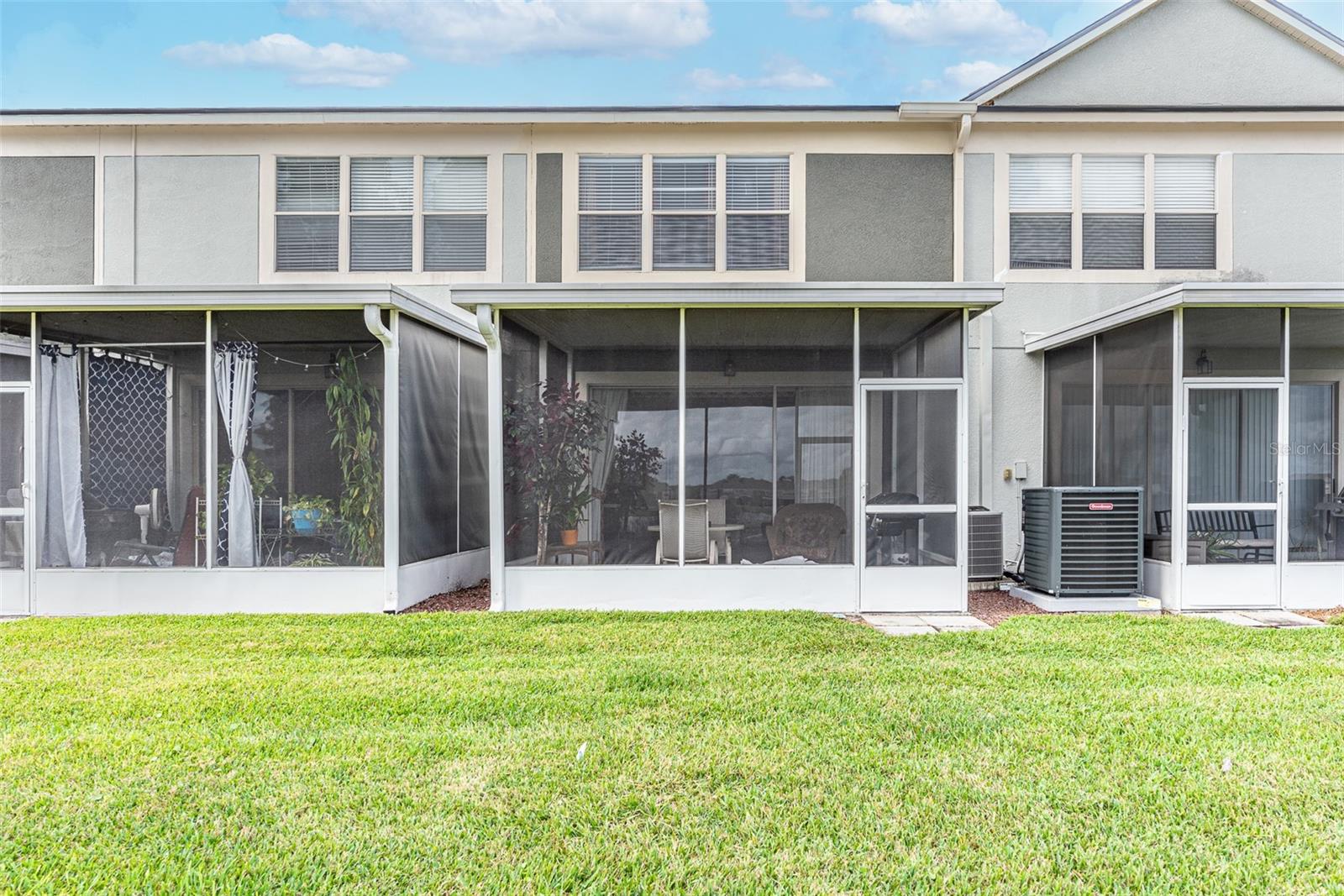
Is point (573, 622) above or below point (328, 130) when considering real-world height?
below

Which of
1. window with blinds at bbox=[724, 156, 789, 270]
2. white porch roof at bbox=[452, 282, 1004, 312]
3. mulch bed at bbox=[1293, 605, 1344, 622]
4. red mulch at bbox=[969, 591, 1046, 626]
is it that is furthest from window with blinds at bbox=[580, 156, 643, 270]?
mulch bed at bbox=[1293, 605, 1344, 622]

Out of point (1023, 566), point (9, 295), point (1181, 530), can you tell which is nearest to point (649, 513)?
point (1023, 566)

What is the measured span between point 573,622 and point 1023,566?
4.77 metres

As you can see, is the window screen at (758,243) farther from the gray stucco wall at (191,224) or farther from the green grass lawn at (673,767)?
the gray stucco wall at (191,224)

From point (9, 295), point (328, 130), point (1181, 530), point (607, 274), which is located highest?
point (328, 130)

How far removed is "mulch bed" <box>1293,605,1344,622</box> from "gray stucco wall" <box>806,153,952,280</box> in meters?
4.62

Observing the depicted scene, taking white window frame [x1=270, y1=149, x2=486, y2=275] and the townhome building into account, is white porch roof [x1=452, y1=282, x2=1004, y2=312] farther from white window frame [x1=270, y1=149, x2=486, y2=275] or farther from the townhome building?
white window frame [x1=270, y1=149, x2=486, y2=275]

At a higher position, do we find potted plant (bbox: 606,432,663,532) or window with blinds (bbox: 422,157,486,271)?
window with blinds (bbox: 422,157,486,271)

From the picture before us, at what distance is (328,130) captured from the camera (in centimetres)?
913

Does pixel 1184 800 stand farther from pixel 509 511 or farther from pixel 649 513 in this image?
pixel 509 511

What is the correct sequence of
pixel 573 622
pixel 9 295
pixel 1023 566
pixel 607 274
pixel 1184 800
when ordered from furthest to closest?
pixel 607 274 < pixel 1023 566 < pixel 9 295 < pixel 573 622 < pixel 1184 800

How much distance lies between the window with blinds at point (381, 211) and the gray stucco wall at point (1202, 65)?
704cm

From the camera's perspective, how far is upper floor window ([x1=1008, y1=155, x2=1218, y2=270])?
891 cm

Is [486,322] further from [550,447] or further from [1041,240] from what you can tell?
[1041,240]
